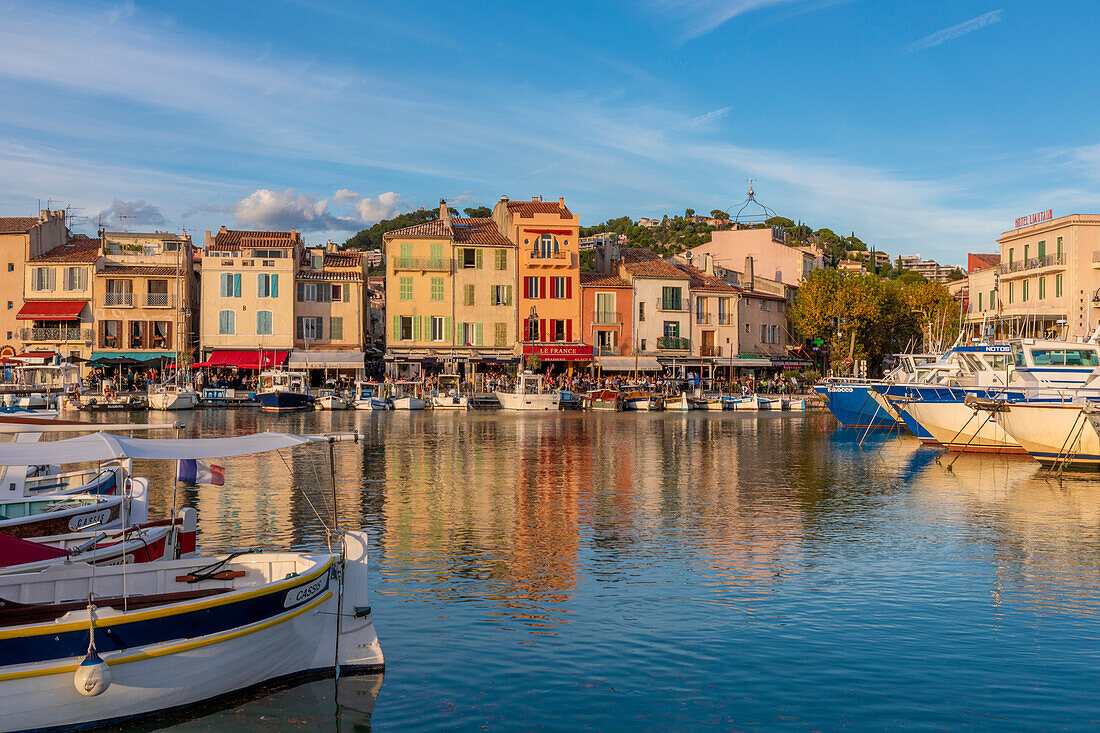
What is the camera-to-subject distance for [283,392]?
2491 inches

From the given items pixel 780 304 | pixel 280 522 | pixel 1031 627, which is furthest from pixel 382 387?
pixel 1031 627

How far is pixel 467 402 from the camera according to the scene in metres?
69.1

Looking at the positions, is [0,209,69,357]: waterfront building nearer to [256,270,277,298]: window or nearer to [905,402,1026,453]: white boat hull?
[256,270,277,298]: window

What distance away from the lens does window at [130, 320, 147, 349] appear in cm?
7135

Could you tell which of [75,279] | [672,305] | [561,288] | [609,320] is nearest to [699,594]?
[561,288]

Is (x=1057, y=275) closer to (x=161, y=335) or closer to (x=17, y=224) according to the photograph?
(x=161, y=335)

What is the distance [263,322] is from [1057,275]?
186 ft

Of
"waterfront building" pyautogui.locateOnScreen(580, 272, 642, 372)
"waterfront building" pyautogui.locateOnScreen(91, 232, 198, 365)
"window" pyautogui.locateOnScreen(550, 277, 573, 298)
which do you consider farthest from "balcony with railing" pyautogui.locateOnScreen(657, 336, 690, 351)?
"waterfront building" pyautogui.locateOnScreen(91, 232, 198, 365)

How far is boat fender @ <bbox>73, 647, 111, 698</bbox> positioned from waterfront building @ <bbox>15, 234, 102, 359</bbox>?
66.7 metres

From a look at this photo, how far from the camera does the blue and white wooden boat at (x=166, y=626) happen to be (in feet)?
31.6

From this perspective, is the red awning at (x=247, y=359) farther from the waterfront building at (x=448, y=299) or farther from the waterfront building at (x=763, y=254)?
the waterfront building at (x=763, y=254)

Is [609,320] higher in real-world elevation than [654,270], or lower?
lower

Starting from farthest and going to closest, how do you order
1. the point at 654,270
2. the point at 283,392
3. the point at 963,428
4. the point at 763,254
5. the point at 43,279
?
the point at 763,254 → the point at 654,270 → the point at 43,279 → the point at 283,392 → the point at 963,428

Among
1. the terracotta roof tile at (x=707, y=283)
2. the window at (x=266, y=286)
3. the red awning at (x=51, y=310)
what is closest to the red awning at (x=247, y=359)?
the window at (x=266, y=286)
